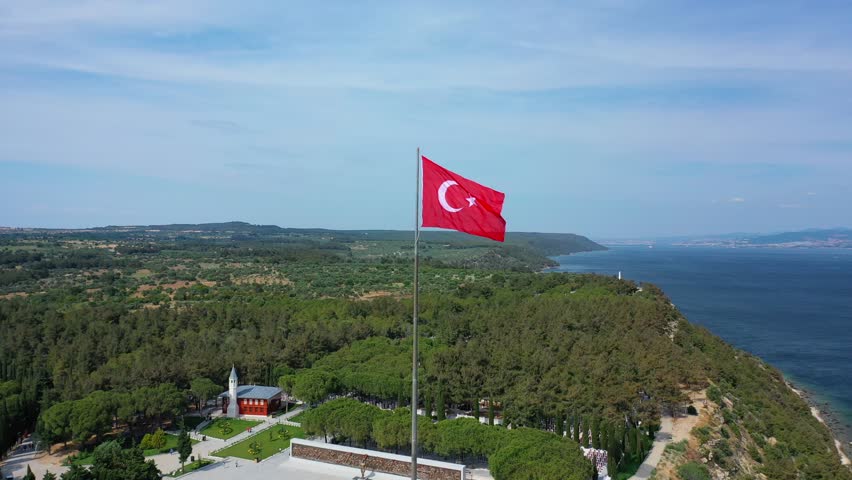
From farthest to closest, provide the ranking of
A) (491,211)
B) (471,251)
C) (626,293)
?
(471,251) → (626,293) → (491,211)

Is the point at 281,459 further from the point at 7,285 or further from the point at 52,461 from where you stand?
the point at 7,285

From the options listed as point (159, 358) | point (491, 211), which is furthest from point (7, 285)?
point (491, 211)

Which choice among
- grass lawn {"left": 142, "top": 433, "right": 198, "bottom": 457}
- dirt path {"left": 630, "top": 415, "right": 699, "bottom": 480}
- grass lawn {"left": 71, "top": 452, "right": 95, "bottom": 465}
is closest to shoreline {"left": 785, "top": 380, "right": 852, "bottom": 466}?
dirt path {"left": 630, "top": 415, "right": 699, "bottom": 480}

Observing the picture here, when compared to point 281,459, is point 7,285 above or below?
above

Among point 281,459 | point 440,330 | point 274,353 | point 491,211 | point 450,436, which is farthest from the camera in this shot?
point 440,330

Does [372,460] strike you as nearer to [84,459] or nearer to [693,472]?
[693,472]

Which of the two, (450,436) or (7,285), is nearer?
(450,436)

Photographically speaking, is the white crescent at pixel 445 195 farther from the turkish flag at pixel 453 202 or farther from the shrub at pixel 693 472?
the shrub at pixel 693 472

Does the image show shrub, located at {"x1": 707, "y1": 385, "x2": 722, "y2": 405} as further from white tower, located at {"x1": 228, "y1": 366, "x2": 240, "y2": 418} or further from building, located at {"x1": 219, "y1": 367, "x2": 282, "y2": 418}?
white tower, located at {"x1": 228, "y1": 366, "x2": 240, "y2": 418}
